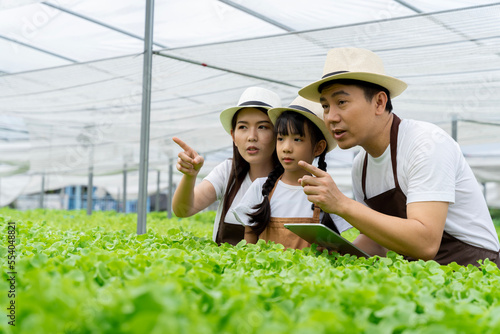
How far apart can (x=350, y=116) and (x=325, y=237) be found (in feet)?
2.08

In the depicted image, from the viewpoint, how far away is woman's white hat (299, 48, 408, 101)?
259 cm

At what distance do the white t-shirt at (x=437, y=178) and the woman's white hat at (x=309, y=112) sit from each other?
1.38ft

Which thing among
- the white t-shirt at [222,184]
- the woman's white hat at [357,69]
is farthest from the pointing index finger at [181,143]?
the woman's white hat at [357,69]

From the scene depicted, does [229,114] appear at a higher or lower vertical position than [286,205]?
higher

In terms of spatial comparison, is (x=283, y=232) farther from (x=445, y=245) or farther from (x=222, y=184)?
(x=445, y=245)

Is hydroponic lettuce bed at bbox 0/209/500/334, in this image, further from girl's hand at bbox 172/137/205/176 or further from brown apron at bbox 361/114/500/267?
girl's hand at bbox 172/137/205/176

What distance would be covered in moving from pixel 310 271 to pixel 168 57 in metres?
3.97

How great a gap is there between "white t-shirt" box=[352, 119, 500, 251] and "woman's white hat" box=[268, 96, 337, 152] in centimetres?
42

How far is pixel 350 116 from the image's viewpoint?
2559 millimetres

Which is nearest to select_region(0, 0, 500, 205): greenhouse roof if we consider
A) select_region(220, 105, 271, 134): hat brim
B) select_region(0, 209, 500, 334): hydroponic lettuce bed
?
select_region(220, 105, 271, 134): hat brim

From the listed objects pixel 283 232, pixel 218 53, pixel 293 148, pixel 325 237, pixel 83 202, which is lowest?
pixel 83 202

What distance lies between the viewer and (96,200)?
1563 inches

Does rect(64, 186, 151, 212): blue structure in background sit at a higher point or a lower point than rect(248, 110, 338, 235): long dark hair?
lower

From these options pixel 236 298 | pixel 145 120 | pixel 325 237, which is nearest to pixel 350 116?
pixel 325 237
